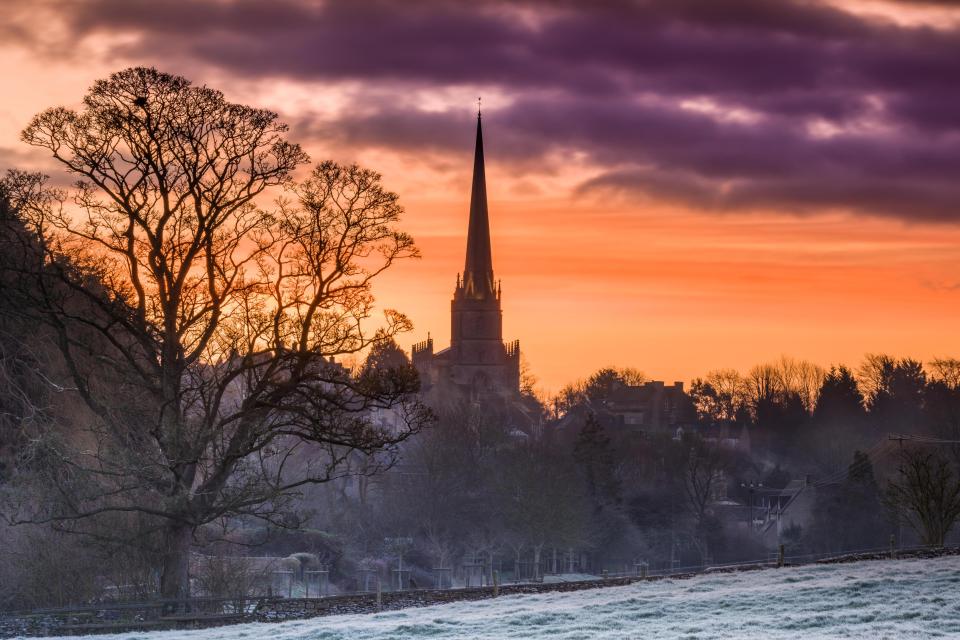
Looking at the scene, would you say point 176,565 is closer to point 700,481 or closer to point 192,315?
point 192,315

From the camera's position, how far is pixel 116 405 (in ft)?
106

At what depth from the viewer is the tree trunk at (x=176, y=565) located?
32.5 metres

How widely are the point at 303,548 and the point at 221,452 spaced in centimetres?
4088

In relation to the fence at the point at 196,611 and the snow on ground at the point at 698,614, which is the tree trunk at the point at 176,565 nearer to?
the fence at the point at 196,611

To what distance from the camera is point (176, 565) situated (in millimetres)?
32656

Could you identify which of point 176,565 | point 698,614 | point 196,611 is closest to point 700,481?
point 698,614

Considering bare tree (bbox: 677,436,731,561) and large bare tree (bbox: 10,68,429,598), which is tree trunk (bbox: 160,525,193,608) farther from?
bare tree (bbox: 677,436,731,561)

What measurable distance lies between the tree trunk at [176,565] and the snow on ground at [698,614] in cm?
276

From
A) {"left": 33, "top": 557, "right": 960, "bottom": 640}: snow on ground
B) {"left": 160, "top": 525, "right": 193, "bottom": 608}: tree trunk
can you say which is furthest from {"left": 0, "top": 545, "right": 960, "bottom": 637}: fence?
{"left": 33, "top": 557, "right": 960, "bottom": 640}: snow on ground

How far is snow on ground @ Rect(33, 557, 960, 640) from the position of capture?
2772 centimetres

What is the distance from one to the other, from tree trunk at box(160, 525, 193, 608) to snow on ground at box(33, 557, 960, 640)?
276 centimetres

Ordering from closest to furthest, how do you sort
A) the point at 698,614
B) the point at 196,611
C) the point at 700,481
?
the point at 698,614 → the point at 196,611 → the point at 700,481

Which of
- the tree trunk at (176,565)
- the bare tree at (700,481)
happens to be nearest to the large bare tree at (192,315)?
the tree trunk at (176,565)

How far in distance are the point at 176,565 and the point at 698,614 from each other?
1313 centimetres
